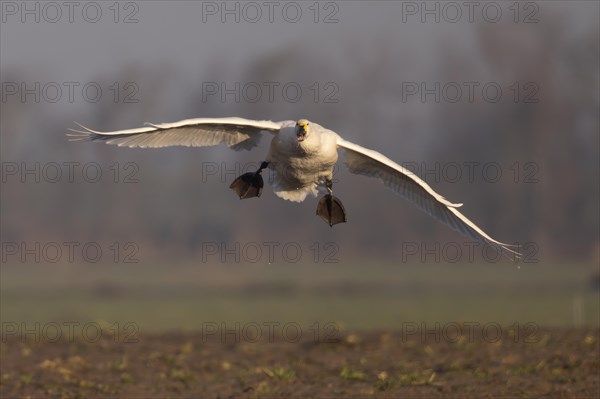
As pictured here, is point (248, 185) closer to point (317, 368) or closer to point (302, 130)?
point (302, 130)

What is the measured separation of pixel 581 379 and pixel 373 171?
3.30 m

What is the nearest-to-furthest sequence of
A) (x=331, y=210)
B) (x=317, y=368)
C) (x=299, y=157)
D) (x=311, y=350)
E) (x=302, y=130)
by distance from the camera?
(x=302, y=130)
(x=299, y=157)
(x=331, y=210)
(x=317, y=368)
(x=311, y=350)

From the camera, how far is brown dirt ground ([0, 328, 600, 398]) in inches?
547

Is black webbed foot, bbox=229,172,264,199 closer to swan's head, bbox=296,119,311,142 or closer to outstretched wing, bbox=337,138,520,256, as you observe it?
outstretched wing, bbox=337,138,520,256

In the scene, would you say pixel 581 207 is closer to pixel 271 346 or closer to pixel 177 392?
pixel 271 346

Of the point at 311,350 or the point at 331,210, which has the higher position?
the point at 331,210

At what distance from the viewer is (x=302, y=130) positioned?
12672 mm

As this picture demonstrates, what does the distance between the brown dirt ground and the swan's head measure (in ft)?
9.66

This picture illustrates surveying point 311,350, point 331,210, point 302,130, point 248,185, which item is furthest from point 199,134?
point 311,350

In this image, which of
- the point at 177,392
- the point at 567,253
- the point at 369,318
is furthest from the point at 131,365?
the point at 567,253

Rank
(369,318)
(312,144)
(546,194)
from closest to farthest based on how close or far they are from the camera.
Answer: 1. (312,144)
2. (369,318)
3. (546,194)

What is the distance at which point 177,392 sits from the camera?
46.8 ft

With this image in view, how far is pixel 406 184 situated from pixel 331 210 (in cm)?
91

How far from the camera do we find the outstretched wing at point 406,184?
13473mm
